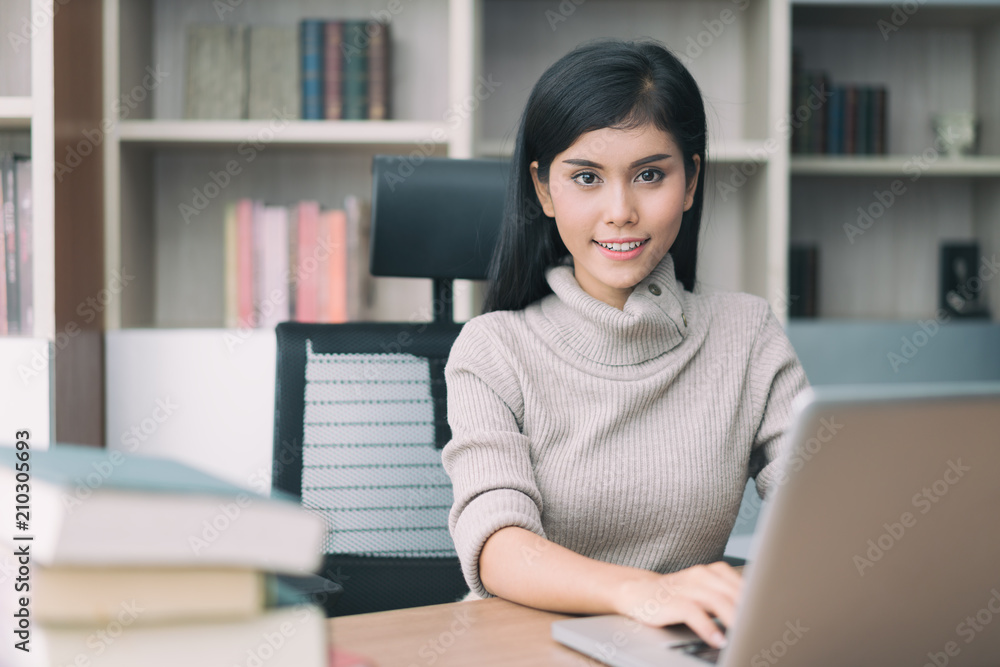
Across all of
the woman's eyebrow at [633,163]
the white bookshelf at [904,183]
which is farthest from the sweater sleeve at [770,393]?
the white bookshelf at [904,183]

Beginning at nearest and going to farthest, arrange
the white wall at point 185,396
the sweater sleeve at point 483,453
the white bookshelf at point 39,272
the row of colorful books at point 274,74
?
the sweater sleeve at point 483,453 → the white bookshelf at point 39,272 → the white wall at point 185,396 → the row of colorful books at point 274,74

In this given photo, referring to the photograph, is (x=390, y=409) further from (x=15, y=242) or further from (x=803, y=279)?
(x=803, y=279)

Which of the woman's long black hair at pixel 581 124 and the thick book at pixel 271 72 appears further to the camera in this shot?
the thick book at pixel 271 72

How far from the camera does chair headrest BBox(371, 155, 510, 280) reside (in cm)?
129

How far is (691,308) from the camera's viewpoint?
116cm

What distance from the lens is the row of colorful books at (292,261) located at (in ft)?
6.78

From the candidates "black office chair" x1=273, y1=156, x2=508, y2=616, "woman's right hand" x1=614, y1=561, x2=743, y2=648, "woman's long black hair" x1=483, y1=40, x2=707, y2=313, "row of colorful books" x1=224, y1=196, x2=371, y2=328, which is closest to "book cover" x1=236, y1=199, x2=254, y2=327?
"row of colorful books" x1=224, y1=196, x2=371, y2=328

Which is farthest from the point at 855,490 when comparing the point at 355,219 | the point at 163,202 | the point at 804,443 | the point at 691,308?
the point at 163,202

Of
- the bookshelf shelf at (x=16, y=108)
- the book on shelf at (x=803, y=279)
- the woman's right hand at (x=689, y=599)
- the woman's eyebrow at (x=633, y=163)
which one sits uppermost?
the bookshelf shelf at (x=16, y=108)

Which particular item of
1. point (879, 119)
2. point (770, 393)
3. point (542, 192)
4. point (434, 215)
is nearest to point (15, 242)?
point (434, 215)

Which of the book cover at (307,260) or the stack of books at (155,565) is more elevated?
the book cover at (307,260)

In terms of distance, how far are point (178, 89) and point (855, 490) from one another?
6.99 ft

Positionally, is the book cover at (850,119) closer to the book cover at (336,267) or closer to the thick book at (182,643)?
the book cover at (336,267)

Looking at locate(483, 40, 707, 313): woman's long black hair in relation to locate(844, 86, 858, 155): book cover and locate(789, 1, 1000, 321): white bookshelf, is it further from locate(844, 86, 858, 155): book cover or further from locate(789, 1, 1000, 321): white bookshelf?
locate(789, 1, 1000, 321): white bookshelf
